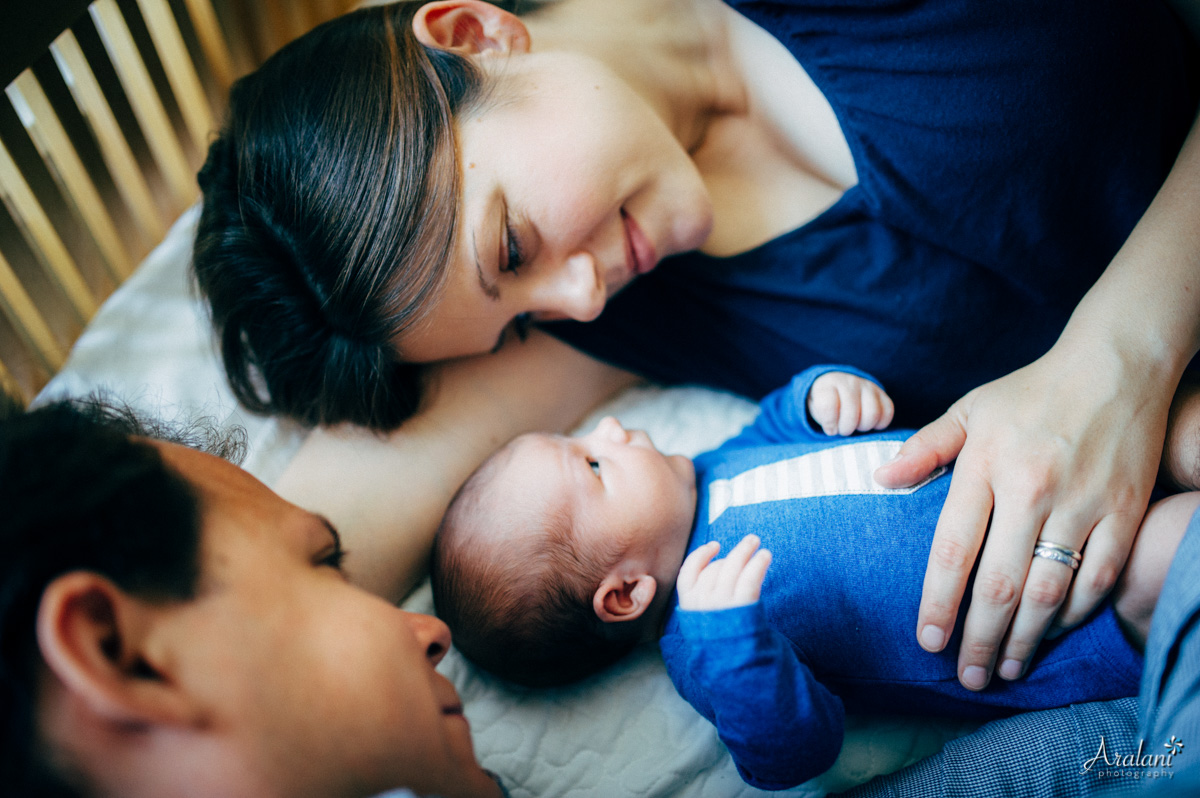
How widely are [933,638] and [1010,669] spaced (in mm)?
114

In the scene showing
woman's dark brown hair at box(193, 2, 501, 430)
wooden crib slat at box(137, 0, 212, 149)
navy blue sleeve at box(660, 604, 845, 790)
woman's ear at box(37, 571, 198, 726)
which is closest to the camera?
woman's ear at box(37, 571, 198, 726)

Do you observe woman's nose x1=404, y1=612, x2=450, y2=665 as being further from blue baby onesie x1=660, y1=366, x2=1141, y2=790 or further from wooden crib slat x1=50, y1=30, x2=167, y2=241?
wooden crib slat x1=50, y1=30, x2=167, y2=241

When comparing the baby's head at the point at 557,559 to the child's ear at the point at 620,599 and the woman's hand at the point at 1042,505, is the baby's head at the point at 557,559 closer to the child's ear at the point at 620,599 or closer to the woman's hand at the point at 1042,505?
the child's ear at the point at 620,599

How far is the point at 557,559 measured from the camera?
99 cm

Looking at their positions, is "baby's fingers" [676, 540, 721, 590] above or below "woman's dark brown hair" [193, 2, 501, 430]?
below

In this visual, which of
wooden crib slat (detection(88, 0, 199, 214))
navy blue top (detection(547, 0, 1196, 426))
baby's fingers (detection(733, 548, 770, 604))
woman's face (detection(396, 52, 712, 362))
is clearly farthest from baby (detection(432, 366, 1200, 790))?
wooden crib slat (detection(88, 0, 199, 214))

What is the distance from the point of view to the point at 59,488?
565 millimetres

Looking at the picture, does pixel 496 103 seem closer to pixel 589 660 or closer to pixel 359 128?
pixel 359 128

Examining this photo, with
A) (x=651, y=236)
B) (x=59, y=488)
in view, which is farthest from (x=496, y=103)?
(x=59, y=488)

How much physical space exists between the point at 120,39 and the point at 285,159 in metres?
0.56

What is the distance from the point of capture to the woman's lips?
1.03 meters

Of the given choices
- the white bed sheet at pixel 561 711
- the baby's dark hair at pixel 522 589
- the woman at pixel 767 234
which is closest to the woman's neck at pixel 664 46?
the woman at pixel 767 234

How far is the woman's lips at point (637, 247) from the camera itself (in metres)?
1.03

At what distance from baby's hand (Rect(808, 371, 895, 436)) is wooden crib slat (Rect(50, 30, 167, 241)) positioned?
1.29 meters
